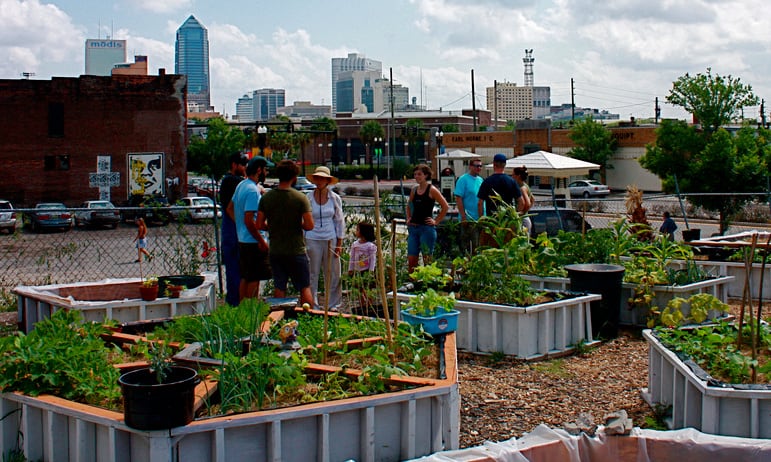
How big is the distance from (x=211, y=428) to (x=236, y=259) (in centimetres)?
442

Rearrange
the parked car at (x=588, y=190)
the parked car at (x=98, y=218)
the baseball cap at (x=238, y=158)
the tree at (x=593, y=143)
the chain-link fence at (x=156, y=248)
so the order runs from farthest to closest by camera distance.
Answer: the tree at (x=593, y=143), the parked car at (x=588, y=190), the parked car at (x=98, y=218), the chain-link fence at (x=156, y=248), the baseball cap at (x=238, y=158)

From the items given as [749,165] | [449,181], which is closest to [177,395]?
[749,165]

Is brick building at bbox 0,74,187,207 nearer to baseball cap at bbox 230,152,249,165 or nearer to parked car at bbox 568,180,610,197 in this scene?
parked car at bbox 568,180,610,197

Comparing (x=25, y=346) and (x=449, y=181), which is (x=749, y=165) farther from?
(x=25, y=346)

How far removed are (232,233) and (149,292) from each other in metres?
1.02

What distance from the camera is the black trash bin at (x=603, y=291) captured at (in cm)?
812

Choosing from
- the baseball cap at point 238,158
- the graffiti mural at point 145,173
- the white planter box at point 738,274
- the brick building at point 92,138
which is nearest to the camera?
the baseball cap at point 238,158

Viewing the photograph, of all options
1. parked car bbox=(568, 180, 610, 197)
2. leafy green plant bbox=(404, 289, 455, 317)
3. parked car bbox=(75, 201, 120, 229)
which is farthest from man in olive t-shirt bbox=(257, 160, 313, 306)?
parked car bbox=(568, 180, 610, 197)

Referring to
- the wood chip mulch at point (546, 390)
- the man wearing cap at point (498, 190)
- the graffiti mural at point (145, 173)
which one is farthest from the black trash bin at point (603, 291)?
the graffiti mural at point (145, 173)

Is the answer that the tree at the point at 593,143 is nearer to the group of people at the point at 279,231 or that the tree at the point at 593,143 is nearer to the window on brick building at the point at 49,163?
the window on brick building at the point at 49,163

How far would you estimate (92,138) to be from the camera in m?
41.7

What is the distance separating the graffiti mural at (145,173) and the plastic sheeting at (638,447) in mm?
39447

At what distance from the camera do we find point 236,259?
8516 millimetres

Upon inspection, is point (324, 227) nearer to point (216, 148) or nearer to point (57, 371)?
point (57, 371)
